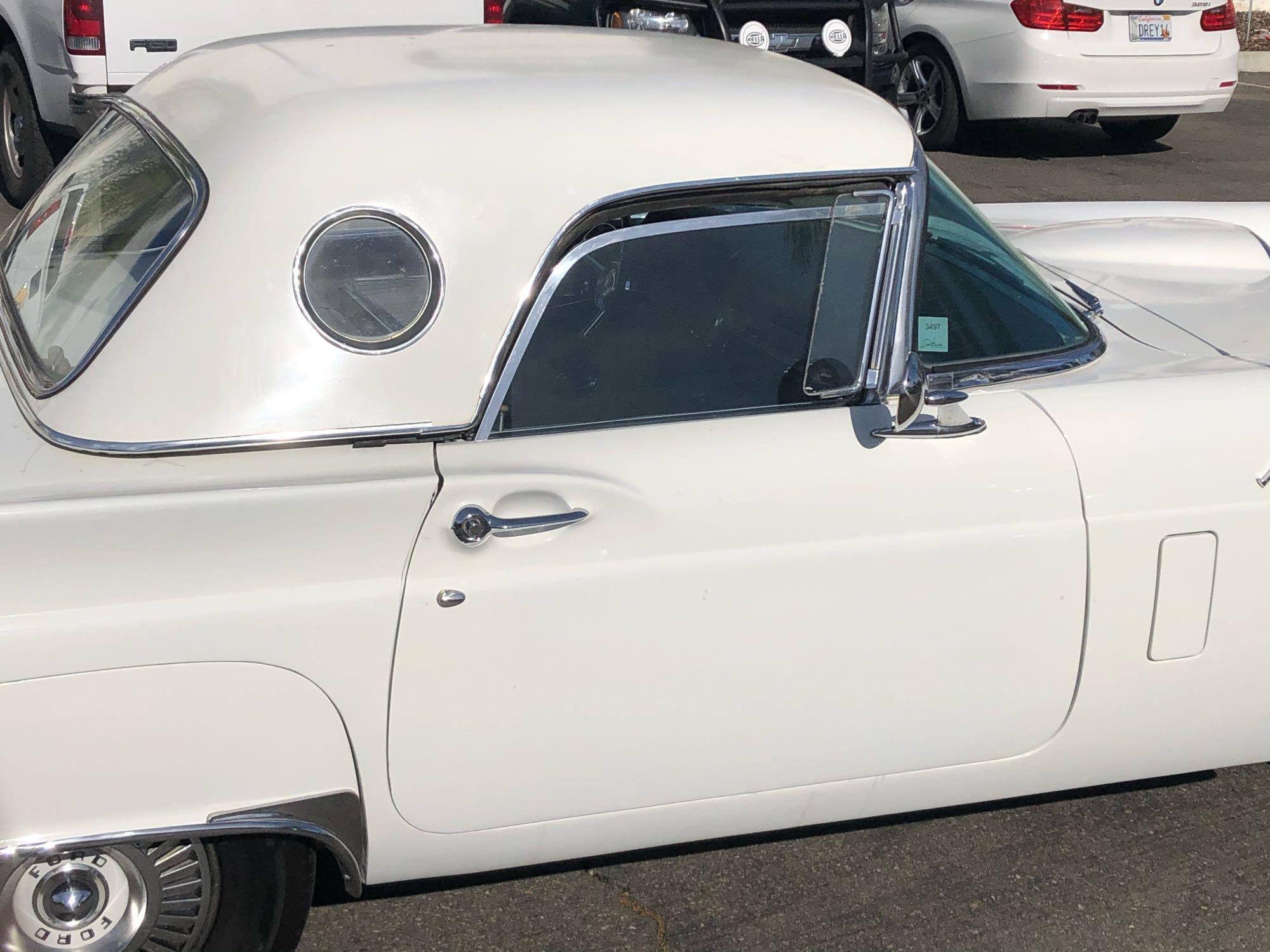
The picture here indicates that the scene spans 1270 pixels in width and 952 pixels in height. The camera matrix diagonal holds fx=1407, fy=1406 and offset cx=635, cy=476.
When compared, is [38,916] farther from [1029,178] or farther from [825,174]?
[1029,178]

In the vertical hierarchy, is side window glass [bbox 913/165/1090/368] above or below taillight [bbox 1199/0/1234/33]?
above

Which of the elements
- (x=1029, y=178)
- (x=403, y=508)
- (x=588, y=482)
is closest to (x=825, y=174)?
(x=588, y=482)

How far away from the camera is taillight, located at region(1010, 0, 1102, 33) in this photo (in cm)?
915

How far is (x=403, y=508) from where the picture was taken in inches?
86.3

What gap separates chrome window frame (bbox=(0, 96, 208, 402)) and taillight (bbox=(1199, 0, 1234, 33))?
334 inches

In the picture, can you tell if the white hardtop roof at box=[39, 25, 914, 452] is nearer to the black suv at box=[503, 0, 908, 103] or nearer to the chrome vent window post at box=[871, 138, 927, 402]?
the chrome vent window post at box=[871, 138, 927, 402]

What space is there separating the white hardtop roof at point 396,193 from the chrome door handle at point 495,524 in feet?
0.58

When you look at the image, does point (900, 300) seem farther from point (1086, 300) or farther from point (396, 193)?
point (396, 193)

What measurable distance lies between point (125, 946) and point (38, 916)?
15 cm

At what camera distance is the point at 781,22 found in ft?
27.1

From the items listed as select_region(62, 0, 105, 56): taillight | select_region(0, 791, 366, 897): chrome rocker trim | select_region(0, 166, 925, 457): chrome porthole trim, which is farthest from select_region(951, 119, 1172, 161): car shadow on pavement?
select_region(0, 791, 366, 897): chrome rocker trim

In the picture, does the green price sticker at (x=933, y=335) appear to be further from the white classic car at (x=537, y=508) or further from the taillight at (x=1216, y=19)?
the taillight at (x=1216, y=19)

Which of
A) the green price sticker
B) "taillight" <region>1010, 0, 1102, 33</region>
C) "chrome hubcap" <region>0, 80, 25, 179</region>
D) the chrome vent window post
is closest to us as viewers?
the chrome vent window post

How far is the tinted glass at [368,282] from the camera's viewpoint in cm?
223
